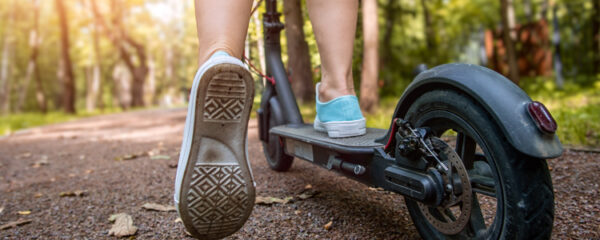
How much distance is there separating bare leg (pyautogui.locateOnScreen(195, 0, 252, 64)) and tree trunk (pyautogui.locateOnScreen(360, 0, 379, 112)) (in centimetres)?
412

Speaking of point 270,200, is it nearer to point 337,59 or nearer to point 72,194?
point 337,59

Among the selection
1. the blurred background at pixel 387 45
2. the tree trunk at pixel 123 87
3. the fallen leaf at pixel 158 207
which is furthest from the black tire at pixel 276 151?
the tree trunk at pixel 123 87

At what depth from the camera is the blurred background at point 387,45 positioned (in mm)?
4858

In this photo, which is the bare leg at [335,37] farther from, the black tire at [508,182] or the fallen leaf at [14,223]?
the fallen leaf at [14,223]

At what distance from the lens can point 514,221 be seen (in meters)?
0.88

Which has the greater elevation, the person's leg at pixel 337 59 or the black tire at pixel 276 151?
the person's leg at pixel 337 59

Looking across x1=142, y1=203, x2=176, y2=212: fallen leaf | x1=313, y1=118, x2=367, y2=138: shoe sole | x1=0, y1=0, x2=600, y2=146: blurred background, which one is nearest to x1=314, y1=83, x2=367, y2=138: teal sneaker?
x1=313, y1=118, x2=367, y2=138: shoe sole

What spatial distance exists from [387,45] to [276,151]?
362 inches

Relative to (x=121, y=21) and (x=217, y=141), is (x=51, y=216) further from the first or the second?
(x=121, y=21)

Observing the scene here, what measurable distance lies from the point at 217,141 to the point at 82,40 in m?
22.8

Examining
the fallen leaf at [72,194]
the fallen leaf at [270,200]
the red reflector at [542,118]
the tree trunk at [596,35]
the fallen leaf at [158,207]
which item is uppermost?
the tree trunk at [596,35]

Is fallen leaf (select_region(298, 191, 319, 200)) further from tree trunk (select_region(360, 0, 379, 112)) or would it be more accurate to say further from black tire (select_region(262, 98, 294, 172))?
tree trunk (select_region(360, 0, 379, 112))

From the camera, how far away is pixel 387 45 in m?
11.0

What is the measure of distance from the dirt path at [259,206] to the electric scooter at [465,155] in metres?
0.25
